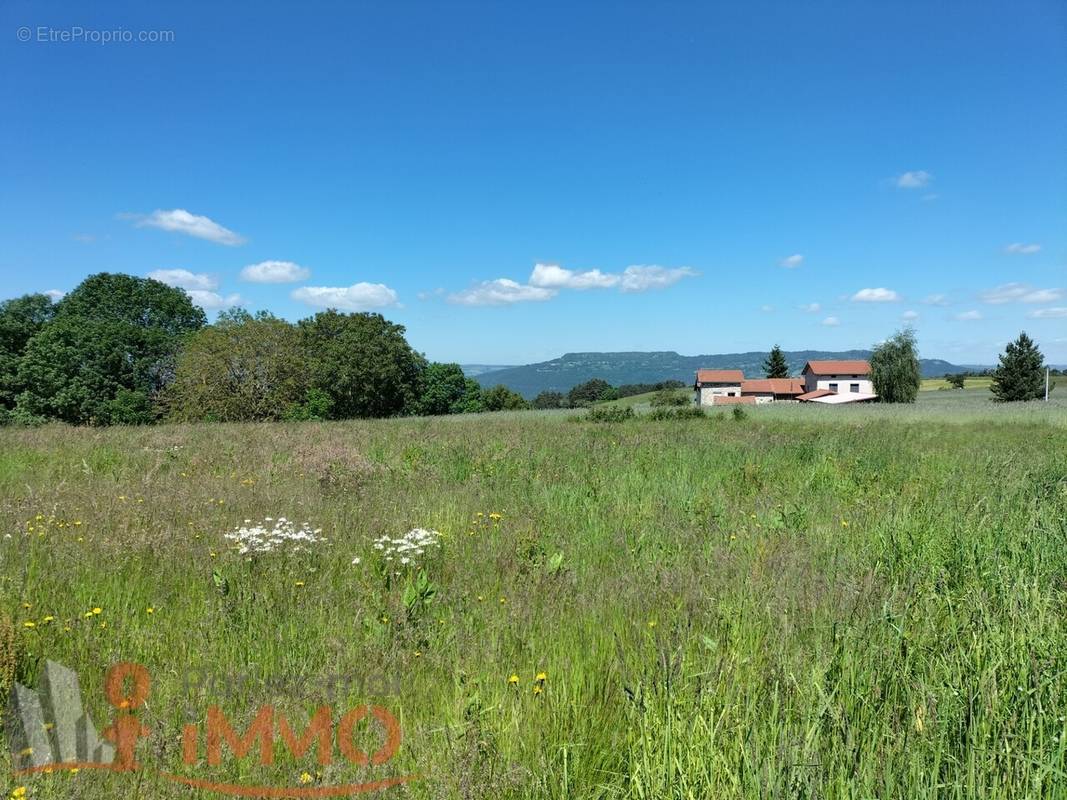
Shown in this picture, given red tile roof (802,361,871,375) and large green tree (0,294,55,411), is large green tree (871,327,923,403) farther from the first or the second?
large green tree (0,294,55,411)

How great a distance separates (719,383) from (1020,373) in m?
48.6

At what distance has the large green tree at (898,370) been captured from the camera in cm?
7900

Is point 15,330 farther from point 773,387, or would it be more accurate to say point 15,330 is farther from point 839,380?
point 839,380

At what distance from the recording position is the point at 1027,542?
4.43m

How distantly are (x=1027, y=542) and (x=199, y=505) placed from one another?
7.92 metres

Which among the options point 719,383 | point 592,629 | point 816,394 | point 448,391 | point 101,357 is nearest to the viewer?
point 592,629

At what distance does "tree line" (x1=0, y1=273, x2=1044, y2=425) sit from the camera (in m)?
44.6

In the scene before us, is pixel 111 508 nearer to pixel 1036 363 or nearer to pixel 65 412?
pixel 65 412

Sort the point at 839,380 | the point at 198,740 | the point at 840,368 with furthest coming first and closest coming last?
1. the point at 840,368
2. the point at 839,380
3. the point at 198,740

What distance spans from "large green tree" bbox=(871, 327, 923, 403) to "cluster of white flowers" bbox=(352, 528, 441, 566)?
90.2 m

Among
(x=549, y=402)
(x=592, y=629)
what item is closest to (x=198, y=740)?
(x=592, y=629)

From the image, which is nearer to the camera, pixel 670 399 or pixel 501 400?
pixel 670 399

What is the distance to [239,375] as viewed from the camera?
45250 millimetres

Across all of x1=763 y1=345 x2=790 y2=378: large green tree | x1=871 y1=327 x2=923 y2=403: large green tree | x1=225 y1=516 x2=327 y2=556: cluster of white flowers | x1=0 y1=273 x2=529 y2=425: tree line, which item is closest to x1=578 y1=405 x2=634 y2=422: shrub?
x1=225 y1=516 x2=327 y2=556: cluster of white flowers
